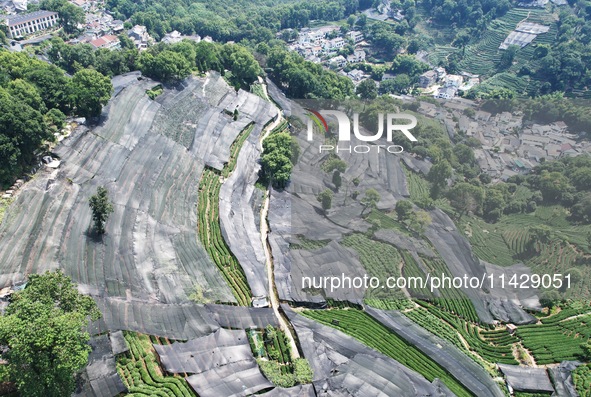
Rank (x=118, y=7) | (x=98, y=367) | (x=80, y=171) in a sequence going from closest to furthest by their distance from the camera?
(x=98, y=367) < (x=80, y=171) < (x=118, y=7)

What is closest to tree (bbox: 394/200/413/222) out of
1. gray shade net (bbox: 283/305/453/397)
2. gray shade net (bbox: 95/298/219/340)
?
gray shade net (bbox: 283/305/453/397)

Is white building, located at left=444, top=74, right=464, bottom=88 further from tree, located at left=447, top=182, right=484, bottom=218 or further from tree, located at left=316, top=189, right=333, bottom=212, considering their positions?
tree, located at left=316, top=189, right=333, bottom=212

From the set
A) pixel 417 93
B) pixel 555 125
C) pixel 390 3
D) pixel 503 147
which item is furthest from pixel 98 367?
pixel 390 3

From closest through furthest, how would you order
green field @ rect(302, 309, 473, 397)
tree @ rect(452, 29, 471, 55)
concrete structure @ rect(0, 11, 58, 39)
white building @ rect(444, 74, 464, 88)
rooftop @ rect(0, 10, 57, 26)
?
green field @ rect(302, 309, 473, 397) < concrete structure @ rect(0, 11, 58, 39) < rooftop @ rect(0, 10, 57, 26) < white building @ rect(444, 74, 464, 88) < tree @ rect(452, 29, 471, 55)

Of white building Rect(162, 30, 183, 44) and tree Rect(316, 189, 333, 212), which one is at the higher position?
white building Rect(162, 30, 183, 44)

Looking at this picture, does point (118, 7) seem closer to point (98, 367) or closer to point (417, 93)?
point (417, 93)

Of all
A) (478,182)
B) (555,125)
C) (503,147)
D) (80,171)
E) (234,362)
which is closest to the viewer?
(234,362)
